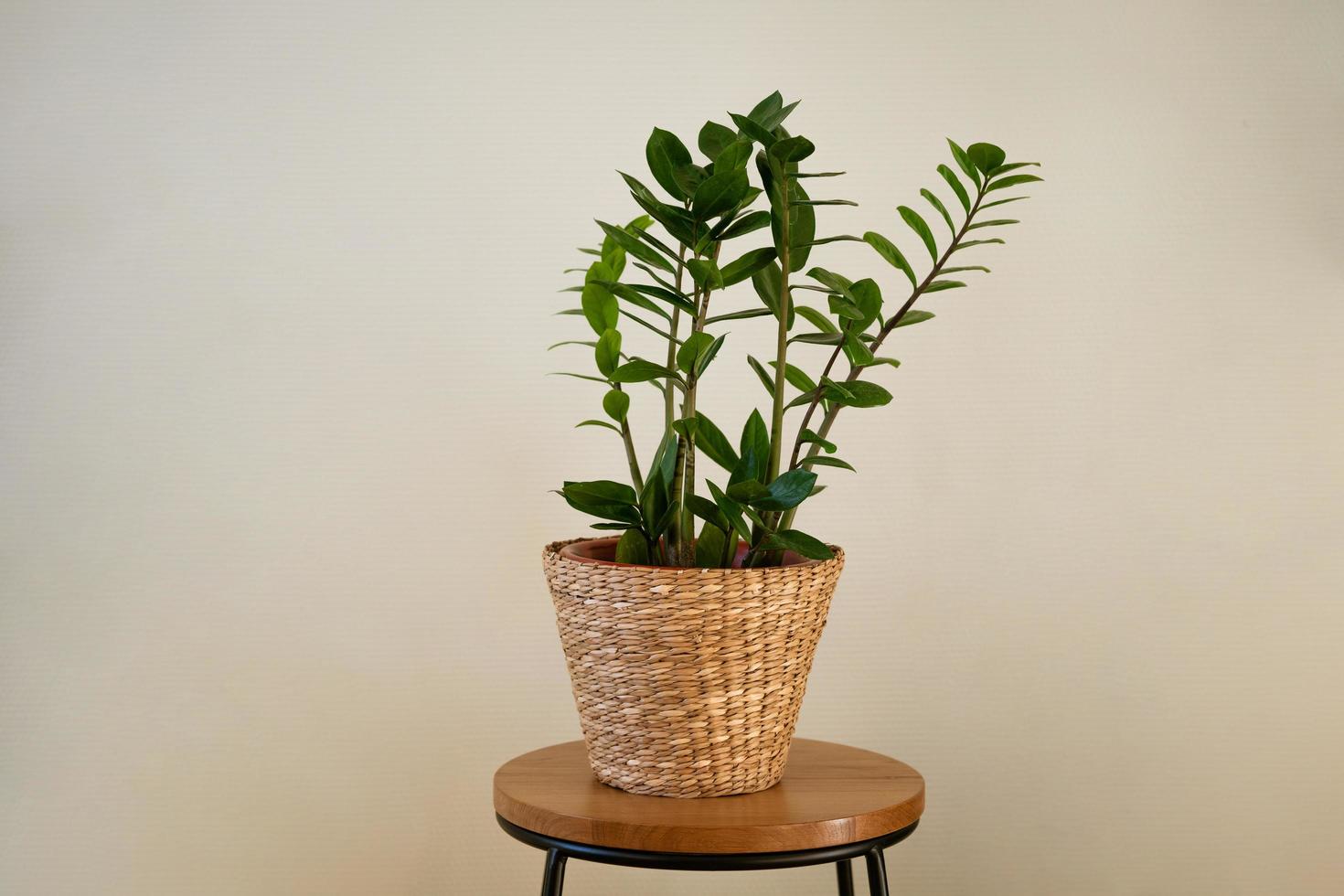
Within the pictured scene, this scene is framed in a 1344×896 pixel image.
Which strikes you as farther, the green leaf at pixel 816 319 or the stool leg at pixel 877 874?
the green leaf at pixel 816 319

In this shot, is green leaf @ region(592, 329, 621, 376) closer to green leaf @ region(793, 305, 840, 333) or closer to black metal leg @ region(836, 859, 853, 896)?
green leaf @ region(793, 305, 840, 333)

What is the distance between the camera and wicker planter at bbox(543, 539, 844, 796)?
0.83m

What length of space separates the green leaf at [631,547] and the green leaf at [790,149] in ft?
1.07

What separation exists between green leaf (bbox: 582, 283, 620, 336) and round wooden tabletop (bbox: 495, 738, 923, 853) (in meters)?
0.39

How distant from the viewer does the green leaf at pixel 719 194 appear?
2.67 ft

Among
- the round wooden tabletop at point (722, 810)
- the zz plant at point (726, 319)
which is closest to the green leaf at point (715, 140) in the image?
the zz plant at point (726, 319)

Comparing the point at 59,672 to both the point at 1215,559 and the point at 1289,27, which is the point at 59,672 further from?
the point at 1289,27

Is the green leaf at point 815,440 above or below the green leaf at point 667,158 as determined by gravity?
below

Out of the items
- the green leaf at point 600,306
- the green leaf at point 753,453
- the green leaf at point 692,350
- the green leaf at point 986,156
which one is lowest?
the green leaf at point 753,453

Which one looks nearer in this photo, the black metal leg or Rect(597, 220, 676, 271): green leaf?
Rect(597, 220, 676, 271): green leaf

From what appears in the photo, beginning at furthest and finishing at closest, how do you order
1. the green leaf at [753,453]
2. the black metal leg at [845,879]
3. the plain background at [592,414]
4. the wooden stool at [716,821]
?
the plain background at [592,414] → the black metal leg at [845,879] → the green leaf at [753,453] → the wooden stool at [716,821]

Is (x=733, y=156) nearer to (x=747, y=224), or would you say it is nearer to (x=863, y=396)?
(x=747, y=224)

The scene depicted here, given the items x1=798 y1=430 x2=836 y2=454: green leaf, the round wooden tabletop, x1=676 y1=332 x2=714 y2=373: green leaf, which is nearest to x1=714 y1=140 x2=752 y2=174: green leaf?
x1=676 y1=332 x2=714 y2=373: green leaf

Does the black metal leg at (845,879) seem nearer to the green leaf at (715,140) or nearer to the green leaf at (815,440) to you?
the green leaf at (815,440)
